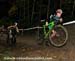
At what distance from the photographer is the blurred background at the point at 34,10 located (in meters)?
14.2

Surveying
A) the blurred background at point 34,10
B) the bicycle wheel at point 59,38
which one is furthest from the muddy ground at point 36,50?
the blurred background at point 34,10

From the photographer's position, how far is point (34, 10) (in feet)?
48.1

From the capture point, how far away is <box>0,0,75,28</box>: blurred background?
14174 mm

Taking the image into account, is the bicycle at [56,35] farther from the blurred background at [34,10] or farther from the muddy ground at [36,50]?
the blurred background at [34,10]

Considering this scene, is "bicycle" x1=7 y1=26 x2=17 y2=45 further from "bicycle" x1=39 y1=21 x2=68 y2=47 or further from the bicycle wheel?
the bicycle wheel

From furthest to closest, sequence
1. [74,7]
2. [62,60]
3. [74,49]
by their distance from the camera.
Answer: [74,7] < [74,49] < [62,60]

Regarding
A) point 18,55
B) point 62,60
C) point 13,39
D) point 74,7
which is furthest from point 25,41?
point 74,7

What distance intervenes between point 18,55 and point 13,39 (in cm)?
160

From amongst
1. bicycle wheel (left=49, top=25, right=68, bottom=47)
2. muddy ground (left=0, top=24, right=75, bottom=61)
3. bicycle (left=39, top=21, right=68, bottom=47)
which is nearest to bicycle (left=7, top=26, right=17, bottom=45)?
muddy ground (left=0, top=24, right=75, bottom=61)

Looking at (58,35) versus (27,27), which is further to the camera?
(27,27)

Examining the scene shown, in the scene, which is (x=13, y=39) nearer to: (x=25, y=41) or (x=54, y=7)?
(x=25, y=41)

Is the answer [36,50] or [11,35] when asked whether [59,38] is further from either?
[11,35]

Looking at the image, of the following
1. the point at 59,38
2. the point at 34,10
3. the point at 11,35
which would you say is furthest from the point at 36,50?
the point at 34,10

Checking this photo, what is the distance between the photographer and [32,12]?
1448cm
